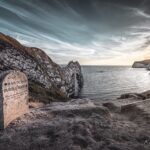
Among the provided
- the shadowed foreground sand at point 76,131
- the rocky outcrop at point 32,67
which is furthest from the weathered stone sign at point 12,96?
the rocky outcrop at point 32,67

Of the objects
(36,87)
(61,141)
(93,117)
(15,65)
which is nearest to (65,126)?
(61,141)

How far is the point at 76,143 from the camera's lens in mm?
12336

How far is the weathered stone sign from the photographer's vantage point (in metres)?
14.4

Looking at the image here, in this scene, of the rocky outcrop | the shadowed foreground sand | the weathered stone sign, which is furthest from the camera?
the rocky outcrop

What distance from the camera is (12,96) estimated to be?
621 inches

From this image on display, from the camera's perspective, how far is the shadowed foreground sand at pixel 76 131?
39.7 ft

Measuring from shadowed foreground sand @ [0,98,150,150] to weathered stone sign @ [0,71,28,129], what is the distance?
2.28 ft

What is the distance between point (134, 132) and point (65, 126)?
5.40m

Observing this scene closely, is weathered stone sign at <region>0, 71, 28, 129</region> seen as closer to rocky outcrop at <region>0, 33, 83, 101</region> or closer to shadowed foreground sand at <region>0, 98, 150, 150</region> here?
shadowed foreground sand at <region>0, 98, 150, 150</region>

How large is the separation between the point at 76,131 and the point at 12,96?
621cm

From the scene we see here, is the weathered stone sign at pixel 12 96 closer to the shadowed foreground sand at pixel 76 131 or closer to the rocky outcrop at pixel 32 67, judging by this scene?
the shadowed foreground sand at pixel 76 131

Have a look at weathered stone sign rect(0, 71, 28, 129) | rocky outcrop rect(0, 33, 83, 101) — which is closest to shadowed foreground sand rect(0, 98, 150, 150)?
weathered stone sign rect(0, 71, 28, 129)

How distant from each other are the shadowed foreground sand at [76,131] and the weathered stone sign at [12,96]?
0.69m

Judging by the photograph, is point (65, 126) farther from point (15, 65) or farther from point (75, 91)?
point (75, 91)
